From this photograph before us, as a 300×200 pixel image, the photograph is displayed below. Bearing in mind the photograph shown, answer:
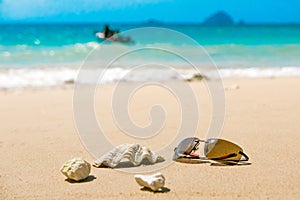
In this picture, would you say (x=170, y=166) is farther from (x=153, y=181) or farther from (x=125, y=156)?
(x=153, y=181)

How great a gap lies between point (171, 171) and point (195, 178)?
0.18 m

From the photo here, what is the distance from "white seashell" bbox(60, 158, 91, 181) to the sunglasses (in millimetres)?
639

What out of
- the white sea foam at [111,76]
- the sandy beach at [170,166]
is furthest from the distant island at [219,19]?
the sandy beach at [170,166]

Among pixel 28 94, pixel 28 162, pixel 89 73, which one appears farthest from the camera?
pixel 89 73

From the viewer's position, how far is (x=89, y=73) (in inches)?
370

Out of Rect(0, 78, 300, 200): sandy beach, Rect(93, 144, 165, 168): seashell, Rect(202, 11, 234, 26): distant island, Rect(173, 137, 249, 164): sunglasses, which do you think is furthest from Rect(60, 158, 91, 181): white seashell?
Rect(202, 11, 234, 26): distant island

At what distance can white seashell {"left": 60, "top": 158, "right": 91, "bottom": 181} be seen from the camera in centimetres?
248

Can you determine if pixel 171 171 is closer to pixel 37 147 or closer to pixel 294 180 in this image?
pixel 294 180

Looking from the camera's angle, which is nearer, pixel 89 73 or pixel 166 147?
pixel 166 147

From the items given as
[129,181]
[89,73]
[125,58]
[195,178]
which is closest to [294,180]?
[195,178]

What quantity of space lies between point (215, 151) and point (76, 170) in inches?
33.8

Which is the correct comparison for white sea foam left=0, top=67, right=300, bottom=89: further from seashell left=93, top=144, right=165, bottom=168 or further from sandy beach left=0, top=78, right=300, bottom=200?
seashell left=93, top=144, right=165, bottom=168

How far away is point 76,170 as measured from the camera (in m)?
2.48

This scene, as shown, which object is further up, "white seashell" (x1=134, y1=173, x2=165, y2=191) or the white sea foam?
the white sea foam
